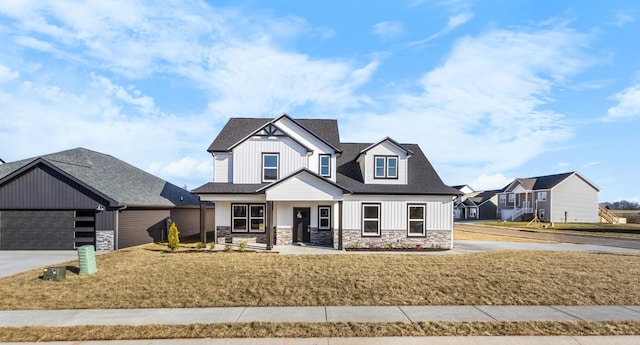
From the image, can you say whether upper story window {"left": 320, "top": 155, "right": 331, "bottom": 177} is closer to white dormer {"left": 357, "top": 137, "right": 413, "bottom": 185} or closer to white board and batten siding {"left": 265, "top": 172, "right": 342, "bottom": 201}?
white dormer {"left": 357, "top": 137, "right": 413, "bottom": 185}

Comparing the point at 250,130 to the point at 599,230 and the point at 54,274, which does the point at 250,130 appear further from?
the point at 599,230

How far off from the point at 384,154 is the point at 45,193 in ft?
62.3

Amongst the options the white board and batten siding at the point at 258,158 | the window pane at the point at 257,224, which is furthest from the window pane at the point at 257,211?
the white board and batten siding at the point at 258,158

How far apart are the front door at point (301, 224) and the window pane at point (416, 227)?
5908 millimetres

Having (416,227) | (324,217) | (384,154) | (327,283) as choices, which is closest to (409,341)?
(327,283)

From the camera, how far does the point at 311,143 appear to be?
21953mm

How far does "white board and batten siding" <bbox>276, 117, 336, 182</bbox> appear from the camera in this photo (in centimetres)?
2163

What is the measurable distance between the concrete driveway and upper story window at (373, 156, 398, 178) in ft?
52.9

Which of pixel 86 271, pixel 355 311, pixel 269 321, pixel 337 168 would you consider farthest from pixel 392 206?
pixel 86 271

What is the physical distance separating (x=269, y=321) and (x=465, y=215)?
208 ft

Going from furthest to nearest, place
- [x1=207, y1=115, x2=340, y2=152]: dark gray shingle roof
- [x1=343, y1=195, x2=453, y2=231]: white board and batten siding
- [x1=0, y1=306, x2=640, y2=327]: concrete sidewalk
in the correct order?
[x1=207, y1=115, x2=340, y2=152]: dark gray shingle roof → [x1=343, y1=195, x2=453, y2=231]: white board and batten siding → [x1=0, y1=306, x2=640, y2=327]: concrete sidewalk

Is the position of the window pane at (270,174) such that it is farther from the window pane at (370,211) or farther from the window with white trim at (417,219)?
the window with white trim at (417,219)

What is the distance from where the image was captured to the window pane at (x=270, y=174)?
2108 cm

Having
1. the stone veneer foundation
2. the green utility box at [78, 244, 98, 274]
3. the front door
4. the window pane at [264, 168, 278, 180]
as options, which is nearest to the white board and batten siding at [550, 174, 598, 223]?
the stone veneer foundation
